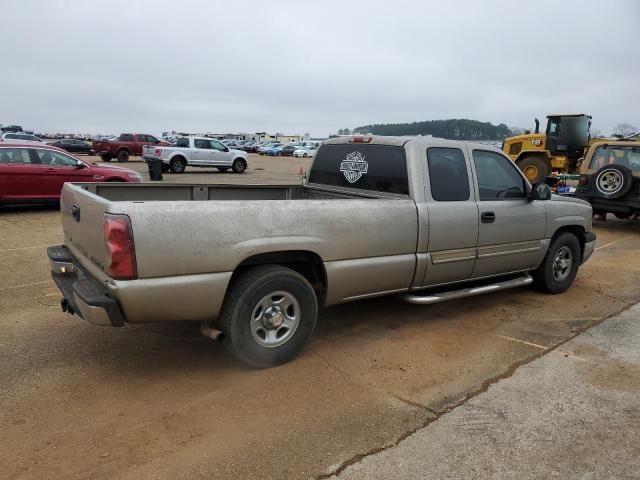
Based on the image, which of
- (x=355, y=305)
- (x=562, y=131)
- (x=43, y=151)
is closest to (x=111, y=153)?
(x=43, y=151)

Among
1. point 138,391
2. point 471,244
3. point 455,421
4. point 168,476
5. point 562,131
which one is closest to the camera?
point 168,476

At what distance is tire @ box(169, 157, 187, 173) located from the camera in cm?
2439

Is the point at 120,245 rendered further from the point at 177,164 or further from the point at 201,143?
the point at 201,143

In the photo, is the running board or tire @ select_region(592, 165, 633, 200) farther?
tire @ select_region(592, 165, 633, 200)

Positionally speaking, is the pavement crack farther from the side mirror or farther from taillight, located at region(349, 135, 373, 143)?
the side mirror

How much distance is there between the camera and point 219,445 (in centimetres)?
290

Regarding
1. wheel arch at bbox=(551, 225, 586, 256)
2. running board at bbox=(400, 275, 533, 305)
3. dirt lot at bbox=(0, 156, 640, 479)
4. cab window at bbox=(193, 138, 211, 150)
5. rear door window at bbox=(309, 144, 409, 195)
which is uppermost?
cab window at bbox=(193, 138, 211, 150)

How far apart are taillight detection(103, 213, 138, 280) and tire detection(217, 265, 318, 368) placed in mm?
745


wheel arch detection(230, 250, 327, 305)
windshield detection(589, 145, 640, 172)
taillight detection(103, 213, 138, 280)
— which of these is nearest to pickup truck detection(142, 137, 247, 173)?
windshield detection(589, 145, 640, 172)

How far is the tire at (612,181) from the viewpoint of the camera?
10.2 metres

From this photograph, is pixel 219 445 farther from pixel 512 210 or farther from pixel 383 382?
pixel 512 210

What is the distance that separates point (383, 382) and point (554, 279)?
129 inches

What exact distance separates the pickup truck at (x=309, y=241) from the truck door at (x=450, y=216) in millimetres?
13

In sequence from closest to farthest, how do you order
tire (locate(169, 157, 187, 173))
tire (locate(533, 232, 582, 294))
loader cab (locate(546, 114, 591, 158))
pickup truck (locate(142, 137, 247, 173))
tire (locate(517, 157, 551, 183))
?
tire (locate(533, 232, 582, 294)) → loader cab (locate(546, 114, 591, 158)) → tire (locate(517, 157, 551, 183)) → pickup truck (locate(142, 137, 247, 173)) → tire (locate(169, 157, 187, 173))
